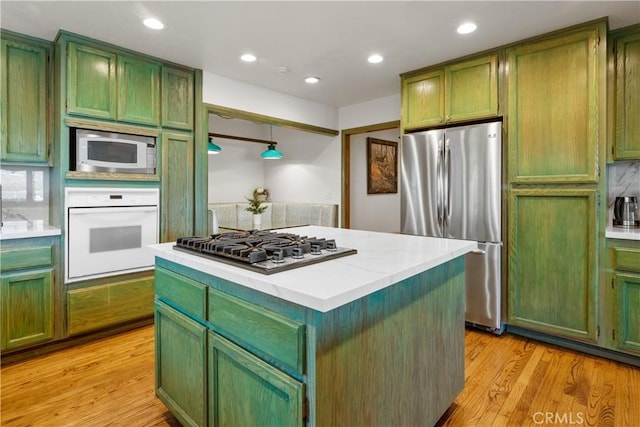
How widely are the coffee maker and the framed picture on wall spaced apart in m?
3.53

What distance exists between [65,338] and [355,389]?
104 inches

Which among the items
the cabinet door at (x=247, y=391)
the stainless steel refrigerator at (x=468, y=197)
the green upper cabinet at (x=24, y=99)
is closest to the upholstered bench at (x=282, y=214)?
the stainless steel refrigerator at (x=468, y=197)

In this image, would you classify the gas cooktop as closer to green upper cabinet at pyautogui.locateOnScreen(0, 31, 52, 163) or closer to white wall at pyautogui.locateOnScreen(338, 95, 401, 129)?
green upper cabinet at pyautogui.locateOnScreen(0, 31, 52, 163)

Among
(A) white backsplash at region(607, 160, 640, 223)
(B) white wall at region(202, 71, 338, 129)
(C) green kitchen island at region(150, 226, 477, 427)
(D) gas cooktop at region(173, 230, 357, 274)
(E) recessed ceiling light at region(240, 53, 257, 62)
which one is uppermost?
(E) recessed ceiling light at region(240, 53, 257, 62)

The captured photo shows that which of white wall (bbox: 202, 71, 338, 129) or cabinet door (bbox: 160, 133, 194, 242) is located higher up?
Result: white wall (bbox: 202, 71, 338, 129)

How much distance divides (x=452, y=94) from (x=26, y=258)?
369 cm

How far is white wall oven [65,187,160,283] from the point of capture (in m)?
2.69

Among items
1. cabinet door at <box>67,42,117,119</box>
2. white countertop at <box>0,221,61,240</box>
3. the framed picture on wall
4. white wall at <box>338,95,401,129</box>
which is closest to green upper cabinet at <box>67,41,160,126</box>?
cabinet door at <box>67,42,117,119</box>

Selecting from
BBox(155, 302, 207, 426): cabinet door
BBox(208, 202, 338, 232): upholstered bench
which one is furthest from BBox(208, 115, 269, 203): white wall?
BBox(155, 302, 207, 426): cabinet door

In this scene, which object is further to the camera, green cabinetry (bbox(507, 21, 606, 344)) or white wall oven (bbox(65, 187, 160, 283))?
white wall oven (bbox(65, 187, 160, 283))

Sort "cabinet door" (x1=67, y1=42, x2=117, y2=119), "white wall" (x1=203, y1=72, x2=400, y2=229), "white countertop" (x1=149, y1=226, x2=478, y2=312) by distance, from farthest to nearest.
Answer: "white wall" (x1=203, y1=72, x2=400, y2=229), "cabinet door" (x1=67, y1=42, x2=117, y2=119), "white countertop" (x1=149, y1=226, x2=478, y2=312)

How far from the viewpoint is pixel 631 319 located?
93.4 inches

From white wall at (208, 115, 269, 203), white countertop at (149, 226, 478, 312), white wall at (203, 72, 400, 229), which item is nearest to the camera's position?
white countertop at (149, 226, 478, 312)

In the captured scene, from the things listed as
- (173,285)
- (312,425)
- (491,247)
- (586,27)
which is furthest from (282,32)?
(312,425)
